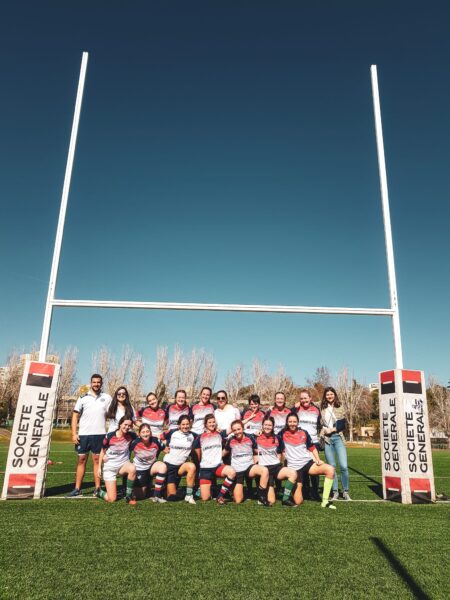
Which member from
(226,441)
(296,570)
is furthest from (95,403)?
(296,570)

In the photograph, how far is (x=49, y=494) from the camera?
5.04 m

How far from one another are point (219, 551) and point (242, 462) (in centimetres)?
195

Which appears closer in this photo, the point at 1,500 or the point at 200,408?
the point at 1,500

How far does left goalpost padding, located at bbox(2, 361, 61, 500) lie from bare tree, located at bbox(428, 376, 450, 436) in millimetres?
38714

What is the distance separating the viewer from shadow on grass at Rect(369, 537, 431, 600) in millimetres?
2289

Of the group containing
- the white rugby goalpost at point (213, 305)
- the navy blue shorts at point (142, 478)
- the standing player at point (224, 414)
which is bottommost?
the navy blue shorts at point (142, 478)

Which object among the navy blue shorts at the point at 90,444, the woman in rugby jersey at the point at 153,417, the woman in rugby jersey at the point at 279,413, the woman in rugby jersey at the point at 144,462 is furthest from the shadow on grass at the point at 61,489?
the woman in rugby jersey at the point at 279,413

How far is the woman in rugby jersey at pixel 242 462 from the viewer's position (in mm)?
4656

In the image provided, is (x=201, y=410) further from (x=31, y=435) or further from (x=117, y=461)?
→ (x=31, y=435)

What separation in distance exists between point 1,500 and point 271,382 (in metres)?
35.3

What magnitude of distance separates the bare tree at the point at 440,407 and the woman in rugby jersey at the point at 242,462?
3724 cm

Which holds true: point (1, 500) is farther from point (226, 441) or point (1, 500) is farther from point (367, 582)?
point (367, 582)

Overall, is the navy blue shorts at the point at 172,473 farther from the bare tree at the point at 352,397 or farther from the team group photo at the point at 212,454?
the bare tree at the point at 352,397

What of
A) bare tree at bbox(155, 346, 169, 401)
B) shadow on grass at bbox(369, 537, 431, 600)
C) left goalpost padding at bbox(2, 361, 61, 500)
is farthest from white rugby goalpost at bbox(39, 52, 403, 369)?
bare tree at bbox(155, 346, 169, 401)
